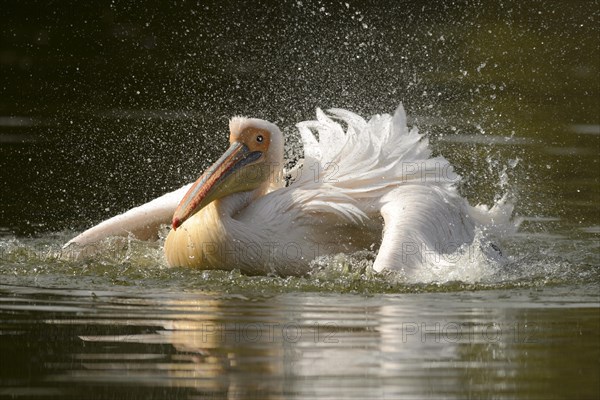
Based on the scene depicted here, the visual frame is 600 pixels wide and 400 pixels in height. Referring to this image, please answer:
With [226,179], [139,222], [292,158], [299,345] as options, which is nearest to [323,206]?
[226,179]

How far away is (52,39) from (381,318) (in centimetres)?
957

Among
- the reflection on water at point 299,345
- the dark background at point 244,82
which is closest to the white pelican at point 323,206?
the reflection on water at point 299,345

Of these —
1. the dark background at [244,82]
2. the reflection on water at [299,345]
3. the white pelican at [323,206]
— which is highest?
the dark background at [244,82]

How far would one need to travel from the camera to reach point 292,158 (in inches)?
334

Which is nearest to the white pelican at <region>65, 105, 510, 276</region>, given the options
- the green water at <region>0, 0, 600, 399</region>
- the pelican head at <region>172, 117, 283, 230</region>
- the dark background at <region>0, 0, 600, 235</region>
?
the pelican head at <region>172, 117, 283, 230</region>

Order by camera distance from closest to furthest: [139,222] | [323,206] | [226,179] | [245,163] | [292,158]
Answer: [323,206], [226,179], [245,163], [139,222], [292,158]

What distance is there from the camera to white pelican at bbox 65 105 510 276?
669 cm

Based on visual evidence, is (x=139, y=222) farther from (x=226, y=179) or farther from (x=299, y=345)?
(x=299, y=345)

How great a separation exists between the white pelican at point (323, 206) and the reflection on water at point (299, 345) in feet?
2.13

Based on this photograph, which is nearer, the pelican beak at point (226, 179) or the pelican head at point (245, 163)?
the pelican beak at point (226, 179)

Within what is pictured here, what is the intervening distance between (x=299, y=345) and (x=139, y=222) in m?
2.87

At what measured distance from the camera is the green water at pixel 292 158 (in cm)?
461

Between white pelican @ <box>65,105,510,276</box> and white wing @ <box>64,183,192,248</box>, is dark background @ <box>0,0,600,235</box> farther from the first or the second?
white pelican @ <box>65,105,510,276</box>

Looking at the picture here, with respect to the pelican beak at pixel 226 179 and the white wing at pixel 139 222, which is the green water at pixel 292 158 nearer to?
the white wing at pixel 139 222
